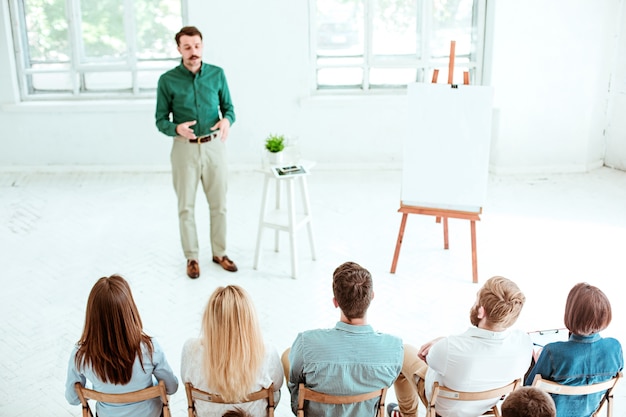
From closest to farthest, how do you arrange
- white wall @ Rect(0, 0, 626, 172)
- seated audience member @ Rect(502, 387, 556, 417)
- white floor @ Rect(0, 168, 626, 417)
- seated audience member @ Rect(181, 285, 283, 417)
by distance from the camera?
seated audience member @ Rect(502, 387, 556, 417), seated audience member @ Rect(181, 285, 283, 417), white floor @ Rect(0, 168, 626, 417), white wall @ Rect(0, 0, 626, 172)

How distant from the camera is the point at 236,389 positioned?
278cm

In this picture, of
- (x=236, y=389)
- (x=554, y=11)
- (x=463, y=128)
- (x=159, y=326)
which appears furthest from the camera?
(x=554, y=11)

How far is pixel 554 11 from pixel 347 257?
357cm

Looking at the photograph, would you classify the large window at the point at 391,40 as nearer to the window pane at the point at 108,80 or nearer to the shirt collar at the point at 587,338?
the window pane at the point at 108,80

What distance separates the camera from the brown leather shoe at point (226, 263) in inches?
208

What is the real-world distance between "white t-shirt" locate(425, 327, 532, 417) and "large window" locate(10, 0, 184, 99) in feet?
18.2

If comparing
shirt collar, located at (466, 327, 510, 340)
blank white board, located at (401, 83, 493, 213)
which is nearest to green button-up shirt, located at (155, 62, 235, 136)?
blank white board, located at (401, 83, 493, 213)

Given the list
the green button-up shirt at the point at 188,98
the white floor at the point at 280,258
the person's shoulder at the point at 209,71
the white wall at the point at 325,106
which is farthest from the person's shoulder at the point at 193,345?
the white wall at the point at 325,106

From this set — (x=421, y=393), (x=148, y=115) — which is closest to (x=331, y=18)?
(x=148, y=115)

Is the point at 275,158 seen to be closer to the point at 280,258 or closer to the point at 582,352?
the point at 280,258

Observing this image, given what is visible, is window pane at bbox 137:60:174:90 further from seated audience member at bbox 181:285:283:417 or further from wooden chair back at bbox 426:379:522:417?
wooden chair back at bbox 426:379:522:417

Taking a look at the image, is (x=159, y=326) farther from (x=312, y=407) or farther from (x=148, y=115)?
(x=148, y=115)

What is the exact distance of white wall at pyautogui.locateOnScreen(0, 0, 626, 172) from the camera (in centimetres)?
725

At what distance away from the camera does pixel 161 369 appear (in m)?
2.96
